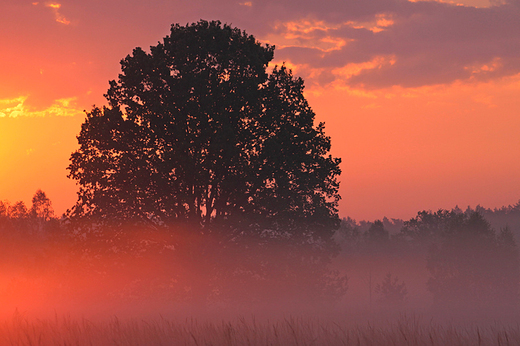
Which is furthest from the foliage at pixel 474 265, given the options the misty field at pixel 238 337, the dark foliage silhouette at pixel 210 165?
the misty field at pixel 238 337

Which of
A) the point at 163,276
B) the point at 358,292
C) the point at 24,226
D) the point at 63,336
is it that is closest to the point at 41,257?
the point at 24,226

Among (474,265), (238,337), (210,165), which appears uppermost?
(210,165)

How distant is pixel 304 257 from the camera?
2273 cm

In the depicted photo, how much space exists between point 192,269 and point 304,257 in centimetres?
496

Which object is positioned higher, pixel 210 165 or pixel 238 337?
pixel 210 165

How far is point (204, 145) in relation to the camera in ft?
68.7

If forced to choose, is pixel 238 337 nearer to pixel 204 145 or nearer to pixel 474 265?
pixel 204 145

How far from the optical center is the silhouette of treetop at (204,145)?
20.4 metres

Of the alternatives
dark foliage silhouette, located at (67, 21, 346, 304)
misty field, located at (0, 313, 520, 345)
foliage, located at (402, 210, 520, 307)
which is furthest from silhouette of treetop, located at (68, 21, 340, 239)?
foliage, located at (402, 210, 520, 307)

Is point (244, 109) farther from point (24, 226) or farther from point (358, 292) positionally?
point (358, 292)

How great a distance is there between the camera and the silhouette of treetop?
2042 centimetres

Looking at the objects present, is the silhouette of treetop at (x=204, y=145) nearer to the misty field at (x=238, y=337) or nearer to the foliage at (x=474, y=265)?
the misty field at (x=238, y=337)

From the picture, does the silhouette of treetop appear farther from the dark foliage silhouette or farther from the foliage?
the foliage

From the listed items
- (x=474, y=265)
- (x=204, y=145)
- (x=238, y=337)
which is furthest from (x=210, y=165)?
(x=474, y=265)
